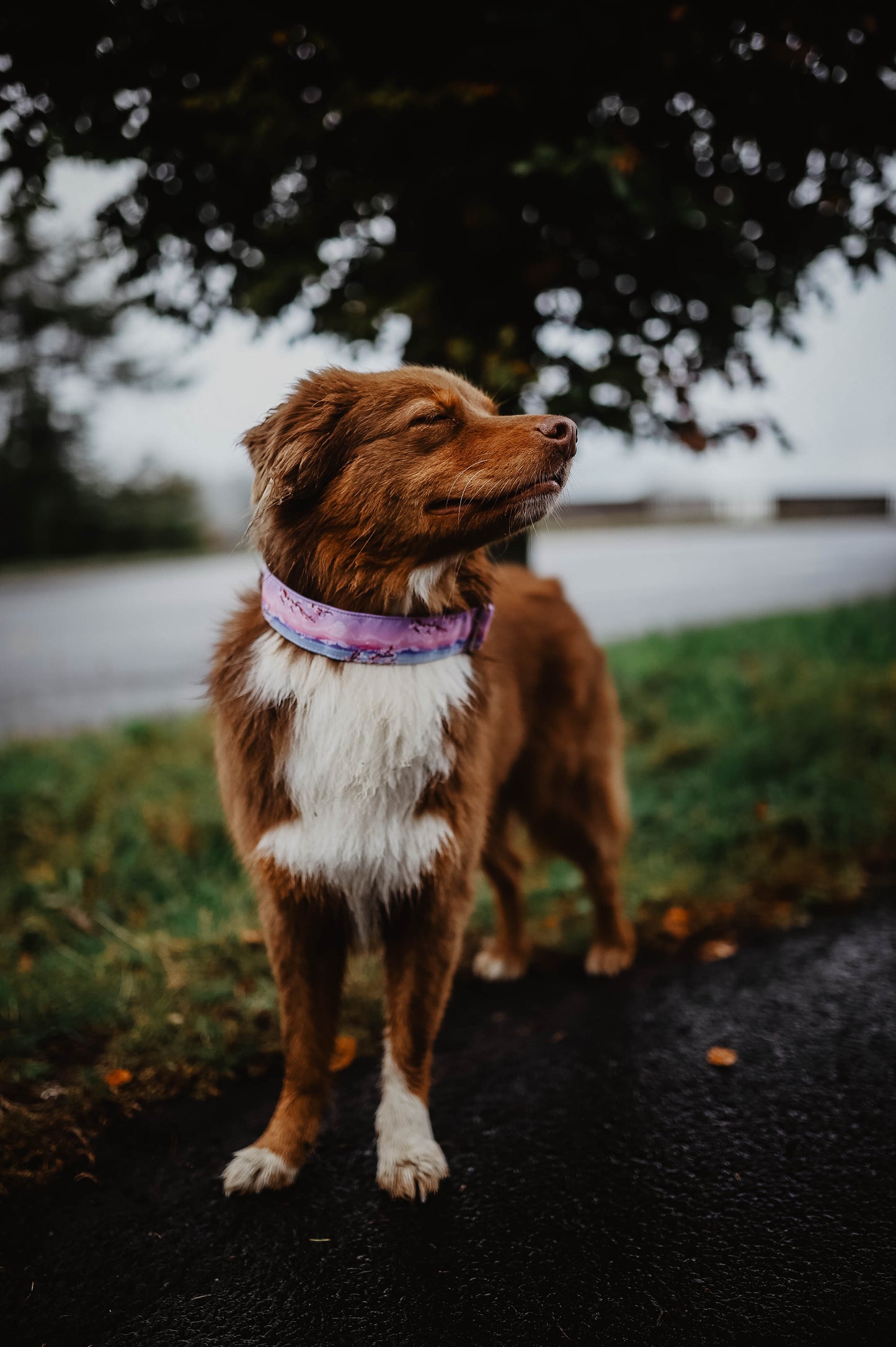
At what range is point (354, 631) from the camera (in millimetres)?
1940

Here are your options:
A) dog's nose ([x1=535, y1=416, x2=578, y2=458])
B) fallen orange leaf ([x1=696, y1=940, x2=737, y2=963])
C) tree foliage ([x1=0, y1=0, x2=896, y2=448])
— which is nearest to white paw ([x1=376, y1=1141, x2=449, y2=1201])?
fallen orange leaf ([x1=696, y1=940, x2=737, y2=963])

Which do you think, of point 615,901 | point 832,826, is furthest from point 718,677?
point 615,901

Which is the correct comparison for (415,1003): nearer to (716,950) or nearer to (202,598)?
(716,950)

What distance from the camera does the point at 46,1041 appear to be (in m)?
2.64

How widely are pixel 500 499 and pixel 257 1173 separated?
5.50 feet

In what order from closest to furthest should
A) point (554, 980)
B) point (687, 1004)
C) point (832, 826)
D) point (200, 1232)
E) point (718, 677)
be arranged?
point (200, 1232), point (687, 1004), point (554, 980), point (832, 826), point (718, 677)

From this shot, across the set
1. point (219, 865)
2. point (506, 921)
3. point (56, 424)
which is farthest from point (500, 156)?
point (56, 424)

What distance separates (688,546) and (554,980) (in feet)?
53.1

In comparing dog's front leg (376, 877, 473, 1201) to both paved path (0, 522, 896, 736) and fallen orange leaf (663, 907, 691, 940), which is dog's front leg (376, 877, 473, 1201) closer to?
paved path (0, 522, 896, 736)

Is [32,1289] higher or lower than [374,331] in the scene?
lower

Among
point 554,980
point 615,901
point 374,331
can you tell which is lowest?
point 554,980

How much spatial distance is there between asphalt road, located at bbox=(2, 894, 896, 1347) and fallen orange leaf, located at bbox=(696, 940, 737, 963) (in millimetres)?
385

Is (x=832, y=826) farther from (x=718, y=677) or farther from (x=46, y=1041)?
(x=46, y=1041)

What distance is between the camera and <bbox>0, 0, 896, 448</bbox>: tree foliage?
3.14m
